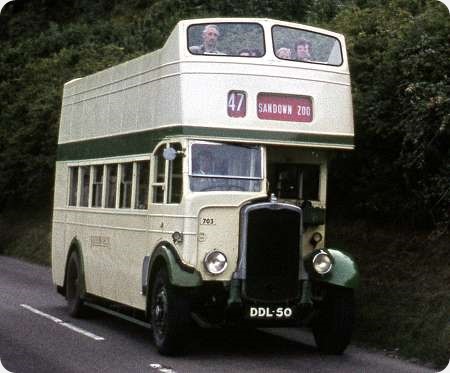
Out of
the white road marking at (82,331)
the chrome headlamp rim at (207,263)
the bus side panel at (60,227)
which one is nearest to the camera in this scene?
the chrome headlamp rim at (207,263)

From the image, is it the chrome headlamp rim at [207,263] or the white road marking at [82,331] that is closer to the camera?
the chrome headlamp rim at [207,263]

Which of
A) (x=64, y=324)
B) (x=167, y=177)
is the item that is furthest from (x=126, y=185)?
(x=64, y=324)

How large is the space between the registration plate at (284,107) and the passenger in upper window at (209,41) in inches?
30.9

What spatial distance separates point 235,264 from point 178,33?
2.82m

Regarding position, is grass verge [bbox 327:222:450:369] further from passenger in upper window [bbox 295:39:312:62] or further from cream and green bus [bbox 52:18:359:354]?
passenger in upper window [bbox 295:39:312:62]

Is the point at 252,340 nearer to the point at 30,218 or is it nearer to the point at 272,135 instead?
the point at 272,135

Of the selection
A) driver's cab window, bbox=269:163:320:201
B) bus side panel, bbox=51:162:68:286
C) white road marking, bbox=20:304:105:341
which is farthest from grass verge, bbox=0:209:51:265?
driver's cab window, bbox=269:163:320:201

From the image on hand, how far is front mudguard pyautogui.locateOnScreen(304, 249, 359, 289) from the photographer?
12555 mm

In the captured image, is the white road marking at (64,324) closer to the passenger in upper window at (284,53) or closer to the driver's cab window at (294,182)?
the driver's cab window at (294,182)

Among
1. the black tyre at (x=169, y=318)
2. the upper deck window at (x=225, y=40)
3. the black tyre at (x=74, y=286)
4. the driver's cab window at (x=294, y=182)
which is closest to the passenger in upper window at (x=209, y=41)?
the upper deck window at (x=225, y=40)

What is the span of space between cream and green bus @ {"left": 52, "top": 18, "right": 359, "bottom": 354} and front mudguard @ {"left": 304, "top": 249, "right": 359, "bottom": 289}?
0.02 metres

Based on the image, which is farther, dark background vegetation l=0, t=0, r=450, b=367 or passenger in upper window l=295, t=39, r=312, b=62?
dark background vegetation l=0, t=0, r=450, b=367

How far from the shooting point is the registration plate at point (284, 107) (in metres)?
13.0

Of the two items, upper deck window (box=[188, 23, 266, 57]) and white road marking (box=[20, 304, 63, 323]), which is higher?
upper deck window (box=[188, 23, 266, 57])
